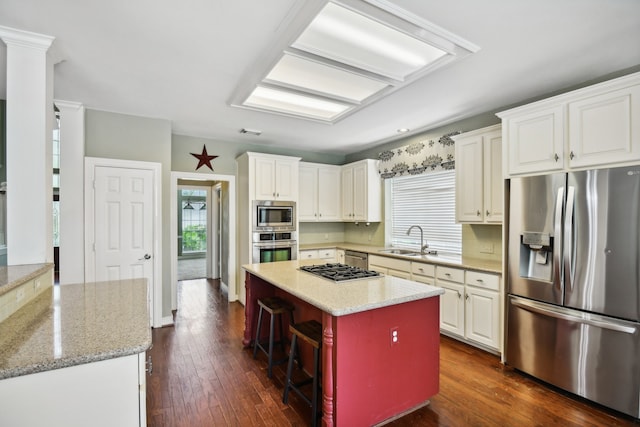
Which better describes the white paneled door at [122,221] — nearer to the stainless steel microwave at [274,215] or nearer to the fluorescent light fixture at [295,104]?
the stainless steel microwave at [274,215]

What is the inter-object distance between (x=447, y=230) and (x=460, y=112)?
59.3 inches

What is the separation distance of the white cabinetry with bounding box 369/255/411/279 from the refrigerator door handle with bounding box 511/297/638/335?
127 centimetres

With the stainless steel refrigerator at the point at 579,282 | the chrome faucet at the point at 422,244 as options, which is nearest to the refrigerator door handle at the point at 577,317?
the stainless steel refrigerator at the point at 579,282

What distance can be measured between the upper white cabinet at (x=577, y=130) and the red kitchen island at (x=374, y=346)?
5.07ft

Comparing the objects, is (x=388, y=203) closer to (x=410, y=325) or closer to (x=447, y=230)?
(x=447, y=230)

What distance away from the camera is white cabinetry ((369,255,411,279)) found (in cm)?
384

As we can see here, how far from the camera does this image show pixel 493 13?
1807mm

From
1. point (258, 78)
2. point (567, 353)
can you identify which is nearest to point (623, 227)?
Answer: point (567, 353)

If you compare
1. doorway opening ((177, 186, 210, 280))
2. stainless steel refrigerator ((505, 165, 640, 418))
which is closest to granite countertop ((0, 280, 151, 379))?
stainless steel refrigerator ((505, 165, 640, 418))

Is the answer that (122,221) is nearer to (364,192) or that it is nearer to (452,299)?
(364,192)

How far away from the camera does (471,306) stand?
316 cm

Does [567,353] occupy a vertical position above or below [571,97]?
below

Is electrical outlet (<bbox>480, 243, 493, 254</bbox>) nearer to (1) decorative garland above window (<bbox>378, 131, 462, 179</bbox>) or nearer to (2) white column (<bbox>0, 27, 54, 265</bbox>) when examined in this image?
(1) decorative garland above window (<bbox>378, 131, 462, 179</bbox>)

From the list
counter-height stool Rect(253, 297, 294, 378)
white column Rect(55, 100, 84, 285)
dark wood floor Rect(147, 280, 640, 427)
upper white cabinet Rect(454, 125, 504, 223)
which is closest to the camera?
dark wood floor Rect(147, 280, 640, 427)
